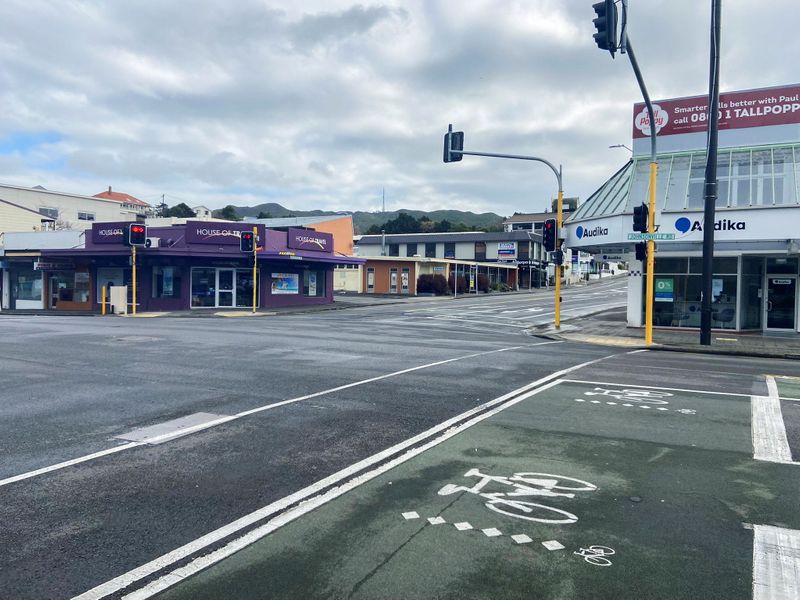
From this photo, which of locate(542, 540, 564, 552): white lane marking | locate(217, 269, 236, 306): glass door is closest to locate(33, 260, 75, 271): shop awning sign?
locate(217, 269, 236, 306): glass door

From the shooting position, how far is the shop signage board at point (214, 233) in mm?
37219

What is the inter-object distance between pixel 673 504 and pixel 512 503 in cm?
146

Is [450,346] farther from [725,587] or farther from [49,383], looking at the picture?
[725,587]

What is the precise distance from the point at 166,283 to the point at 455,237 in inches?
2073

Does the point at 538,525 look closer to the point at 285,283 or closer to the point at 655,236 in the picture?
the point at 655,236

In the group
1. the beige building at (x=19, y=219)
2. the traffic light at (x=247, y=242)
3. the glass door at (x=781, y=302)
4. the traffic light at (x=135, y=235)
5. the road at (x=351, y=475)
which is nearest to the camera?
the road at (x=351, y=475)

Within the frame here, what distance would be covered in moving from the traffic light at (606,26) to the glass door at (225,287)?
1198 inches

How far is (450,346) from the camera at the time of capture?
60.5 feet

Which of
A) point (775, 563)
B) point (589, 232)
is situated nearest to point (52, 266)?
point (589, 232)

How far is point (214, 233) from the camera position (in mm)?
37500

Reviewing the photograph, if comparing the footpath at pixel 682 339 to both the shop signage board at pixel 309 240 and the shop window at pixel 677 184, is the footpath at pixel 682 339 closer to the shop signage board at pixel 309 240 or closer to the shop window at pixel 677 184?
the shop window at pixel 677 184

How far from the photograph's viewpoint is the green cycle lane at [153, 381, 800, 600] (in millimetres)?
3881

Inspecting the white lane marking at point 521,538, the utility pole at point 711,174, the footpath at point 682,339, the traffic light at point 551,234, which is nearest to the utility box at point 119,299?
the footpath at point 682,339

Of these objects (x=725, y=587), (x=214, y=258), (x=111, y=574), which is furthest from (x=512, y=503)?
(x=214, y=258)
